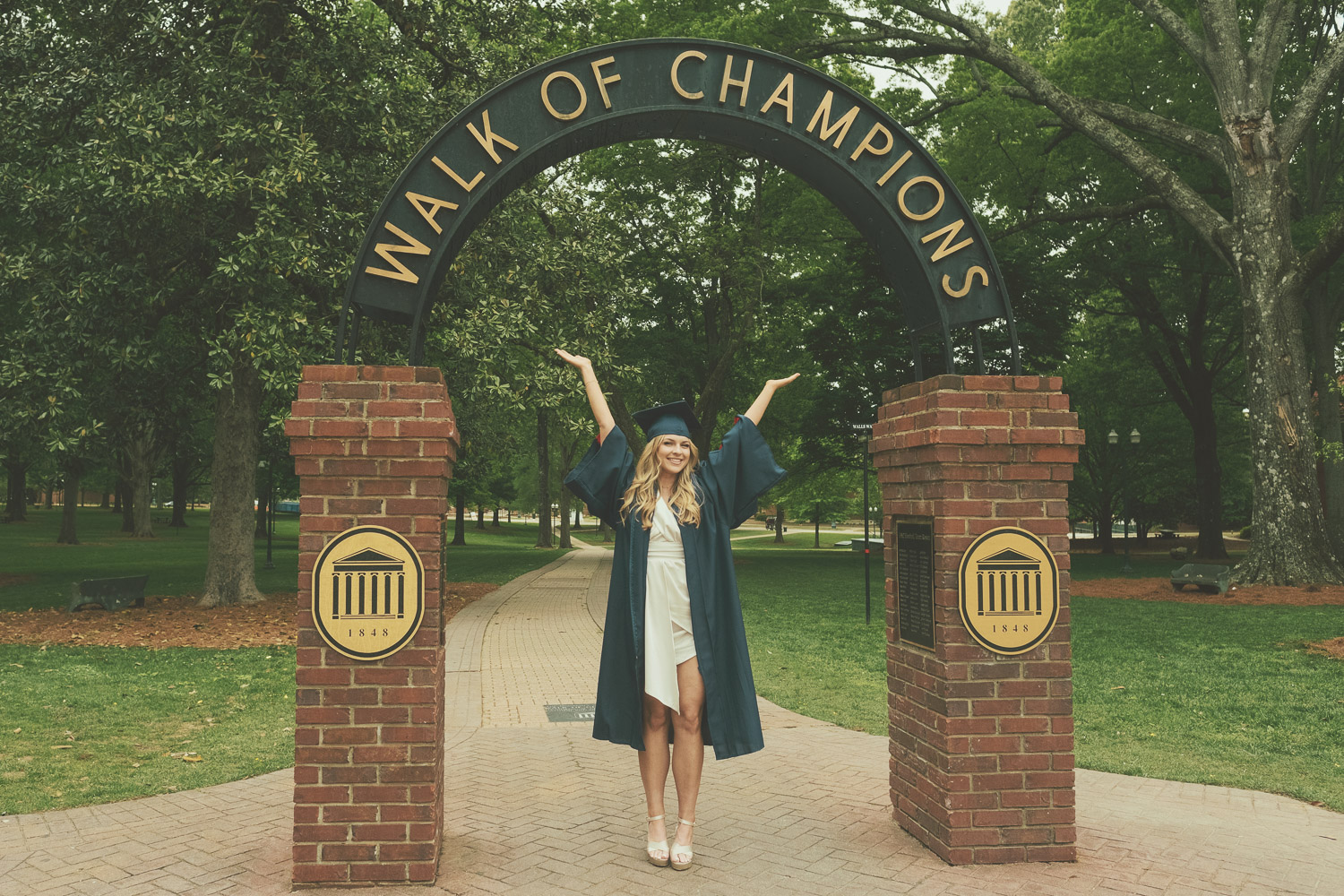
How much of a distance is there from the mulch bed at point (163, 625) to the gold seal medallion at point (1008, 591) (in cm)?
840

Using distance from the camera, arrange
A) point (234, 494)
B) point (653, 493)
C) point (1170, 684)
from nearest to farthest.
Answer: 1. point (653, 493)
2. point (1170, 684)
3. point (234, 494)

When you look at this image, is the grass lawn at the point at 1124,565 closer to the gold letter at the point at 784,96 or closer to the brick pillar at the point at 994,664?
the brick pillar at the point at 994,664

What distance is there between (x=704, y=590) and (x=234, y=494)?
1174 cm

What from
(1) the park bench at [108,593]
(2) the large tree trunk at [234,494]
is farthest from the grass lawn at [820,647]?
(1) the park bench at [108,593]

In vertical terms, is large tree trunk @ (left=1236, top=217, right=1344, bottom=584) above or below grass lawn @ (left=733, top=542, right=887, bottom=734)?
above

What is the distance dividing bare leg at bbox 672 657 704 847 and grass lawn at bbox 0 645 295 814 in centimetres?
312

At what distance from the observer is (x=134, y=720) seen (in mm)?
7387

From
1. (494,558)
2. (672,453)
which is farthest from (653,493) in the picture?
(494,558)

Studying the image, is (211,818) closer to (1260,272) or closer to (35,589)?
(35,589)

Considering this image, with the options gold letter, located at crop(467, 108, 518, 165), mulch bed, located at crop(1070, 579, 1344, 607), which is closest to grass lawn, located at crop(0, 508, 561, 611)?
gold letter, located at crop(467, 108, 518, 165)

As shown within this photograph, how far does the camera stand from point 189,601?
14719 millimetres

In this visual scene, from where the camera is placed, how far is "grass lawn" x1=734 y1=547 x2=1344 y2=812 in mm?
6273

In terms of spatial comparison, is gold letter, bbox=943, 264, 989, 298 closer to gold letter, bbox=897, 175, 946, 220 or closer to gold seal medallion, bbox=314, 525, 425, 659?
gold letter, bbox=897, 175, 946, 220

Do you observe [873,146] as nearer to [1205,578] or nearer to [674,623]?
[674,623]
